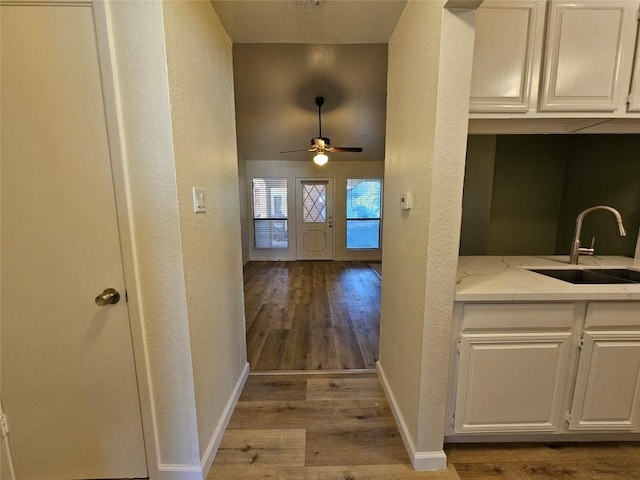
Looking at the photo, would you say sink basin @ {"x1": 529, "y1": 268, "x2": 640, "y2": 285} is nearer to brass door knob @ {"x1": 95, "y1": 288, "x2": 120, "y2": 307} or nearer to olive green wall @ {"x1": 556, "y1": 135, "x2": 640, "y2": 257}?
olive green wall @ {"x1": 556, "y1": 135, "x2": 640, "y2": 257}

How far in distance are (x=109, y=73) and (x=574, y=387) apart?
2499mm

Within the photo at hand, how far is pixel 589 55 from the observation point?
1.29m

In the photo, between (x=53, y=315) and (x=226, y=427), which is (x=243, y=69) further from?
(x=226, y=427)

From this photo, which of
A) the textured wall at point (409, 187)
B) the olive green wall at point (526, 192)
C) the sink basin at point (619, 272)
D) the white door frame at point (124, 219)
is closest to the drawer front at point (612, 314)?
the sink basin at point (619, 272)

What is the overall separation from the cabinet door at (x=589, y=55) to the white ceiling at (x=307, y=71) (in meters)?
0.79

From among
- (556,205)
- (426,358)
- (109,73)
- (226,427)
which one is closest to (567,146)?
(556,205)

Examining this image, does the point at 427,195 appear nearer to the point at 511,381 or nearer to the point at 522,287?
the point at 522,287

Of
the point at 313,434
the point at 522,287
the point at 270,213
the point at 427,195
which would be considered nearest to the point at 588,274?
the point at 522,287

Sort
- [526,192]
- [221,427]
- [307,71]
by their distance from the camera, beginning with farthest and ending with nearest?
[307,71] < [526,192] < [221,427]

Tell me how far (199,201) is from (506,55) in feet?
5.36

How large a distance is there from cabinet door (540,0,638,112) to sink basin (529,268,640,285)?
913 millimetres

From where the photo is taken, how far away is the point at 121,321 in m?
1.13

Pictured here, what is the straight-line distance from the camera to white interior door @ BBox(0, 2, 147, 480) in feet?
3.20

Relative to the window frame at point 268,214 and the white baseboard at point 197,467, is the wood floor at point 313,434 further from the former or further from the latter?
the window frame at point 268,214
